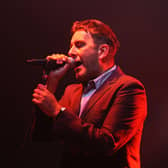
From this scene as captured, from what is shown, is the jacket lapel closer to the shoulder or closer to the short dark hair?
the shoulder

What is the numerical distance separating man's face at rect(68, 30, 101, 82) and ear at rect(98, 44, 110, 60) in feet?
0.11

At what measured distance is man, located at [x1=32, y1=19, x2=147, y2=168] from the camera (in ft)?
4.70

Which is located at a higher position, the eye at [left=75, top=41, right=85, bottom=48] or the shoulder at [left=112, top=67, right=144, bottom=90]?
the eye at [left=75, top=41, right=85, bottom=48]

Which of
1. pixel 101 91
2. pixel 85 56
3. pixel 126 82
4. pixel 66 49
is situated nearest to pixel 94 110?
pixel 101 91

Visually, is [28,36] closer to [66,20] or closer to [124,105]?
[66,20]

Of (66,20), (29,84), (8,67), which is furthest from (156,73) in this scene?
(8,67)

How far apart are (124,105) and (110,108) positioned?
0.09m

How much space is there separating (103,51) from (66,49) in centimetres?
71

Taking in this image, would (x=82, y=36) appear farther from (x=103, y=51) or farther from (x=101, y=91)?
(x=101, y=91)

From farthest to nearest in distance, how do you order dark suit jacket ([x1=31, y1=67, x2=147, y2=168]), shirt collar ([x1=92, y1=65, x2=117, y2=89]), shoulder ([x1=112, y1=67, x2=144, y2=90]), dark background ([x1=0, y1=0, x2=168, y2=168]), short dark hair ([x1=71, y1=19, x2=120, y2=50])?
dark background ([x1=0, y1=0, x2=168, y2=168]), short dark hair ([x1=71, y1=19, x2=120, y2=50]), shirt collar ([x1=92, y1=65, x2=117, y2=89]), shoulder ([x1=112, y1=67, x2=144, y2=90]), dark suit jacket ([x1=31, y1=67, x2=147, y2=168])

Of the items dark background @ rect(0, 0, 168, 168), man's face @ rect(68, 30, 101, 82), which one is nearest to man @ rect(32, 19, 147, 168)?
man's face @ rect(68, 30, 101, 82)

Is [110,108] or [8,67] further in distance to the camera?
[8,67]

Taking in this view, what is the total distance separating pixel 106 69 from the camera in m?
1.89

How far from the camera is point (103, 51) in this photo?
1915 mm
